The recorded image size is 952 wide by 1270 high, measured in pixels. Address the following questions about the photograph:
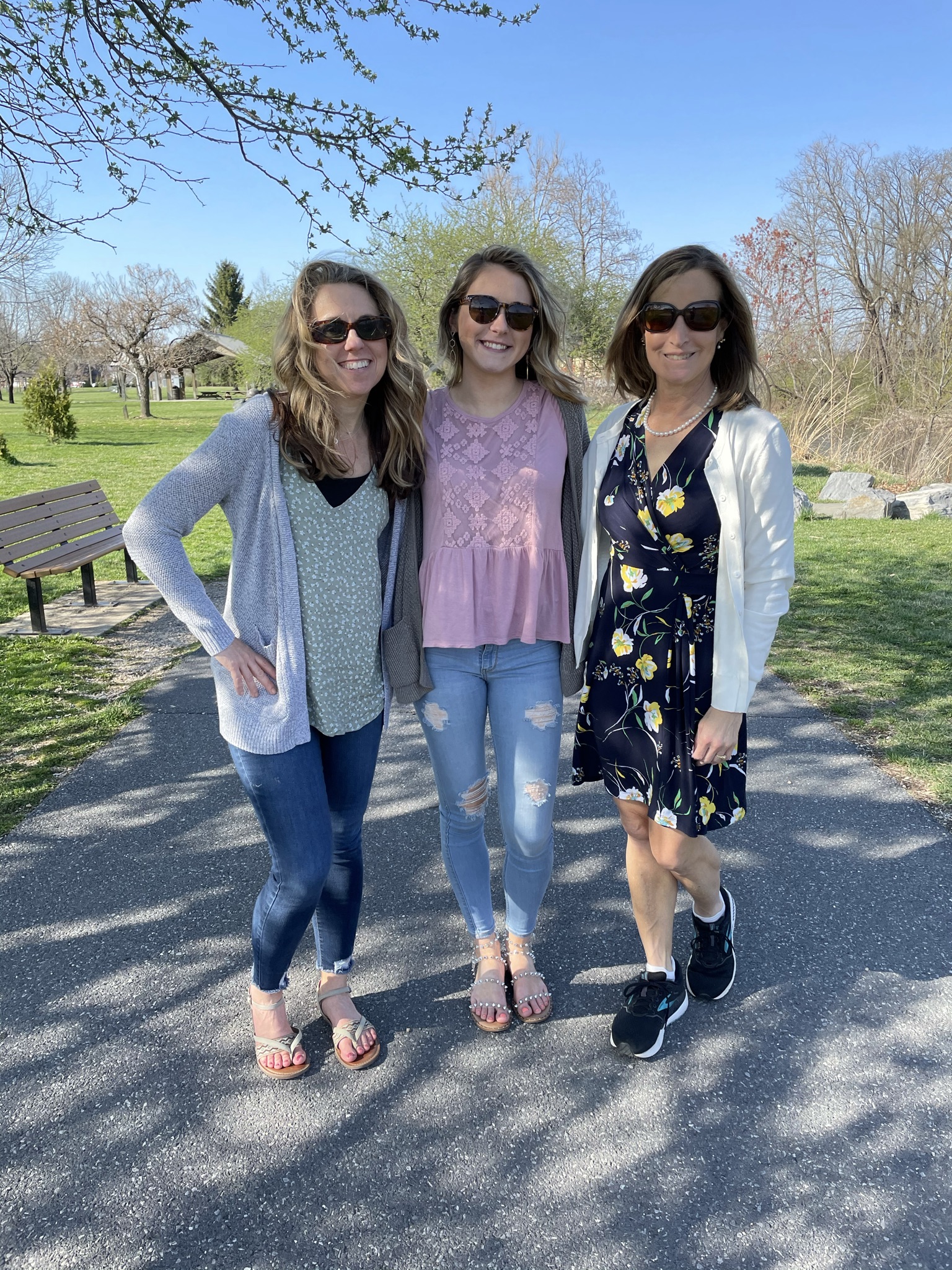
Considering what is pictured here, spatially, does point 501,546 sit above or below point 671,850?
above

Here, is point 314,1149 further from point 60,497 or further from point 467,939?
point 60,497

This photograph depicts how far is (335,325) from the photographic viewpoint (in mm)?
2105

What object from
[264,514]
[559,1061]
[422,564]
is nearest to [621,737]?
[422,564]

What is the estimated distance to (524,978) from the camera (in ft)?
8.55

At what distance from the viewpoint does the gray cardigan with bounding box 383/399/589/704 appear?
90.6 inches

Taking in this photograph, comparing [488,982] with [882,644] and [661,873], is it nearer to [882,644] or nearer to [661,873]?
[661,873]

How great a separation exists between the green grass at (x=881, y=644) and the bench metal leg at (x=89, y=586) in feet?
18.7

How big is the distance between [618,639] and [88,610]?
6.28 metres

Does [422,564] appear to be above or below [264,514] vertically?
below

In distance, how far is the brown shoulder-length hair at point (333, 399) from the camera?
2.08 m

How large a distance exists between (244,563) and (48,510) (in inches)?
244

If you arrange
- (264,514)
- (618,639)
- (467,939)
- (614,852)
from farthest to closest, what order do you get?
(614,852) < (467,939) < (618,639) < (264,514)

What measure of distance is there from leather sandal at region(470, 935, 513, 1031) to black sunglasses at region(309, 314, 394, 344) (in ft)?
5.90

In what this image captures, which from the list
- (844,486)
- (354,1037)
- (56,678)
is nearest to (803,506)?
(844,486)
